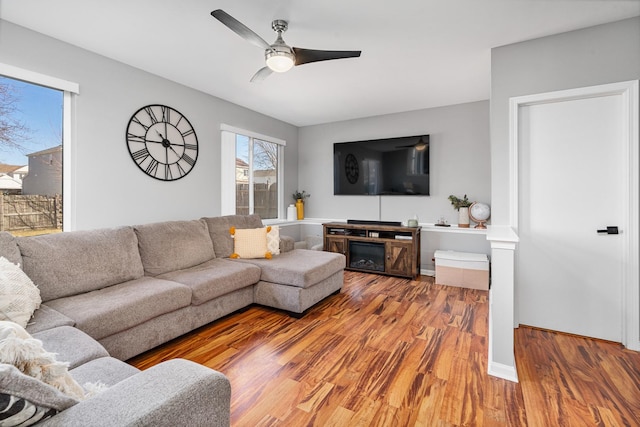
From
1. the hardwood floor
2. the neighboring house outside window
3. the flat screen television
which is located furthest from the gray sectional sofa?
the flat screen television

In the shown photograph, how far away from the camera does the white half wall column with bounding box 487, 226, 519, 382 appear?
1.94 metres

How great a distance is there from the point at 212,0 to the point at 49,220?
2282mm

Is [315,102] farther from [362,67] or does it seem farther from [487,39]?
[487,39]

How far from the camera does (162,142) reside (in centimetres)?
331

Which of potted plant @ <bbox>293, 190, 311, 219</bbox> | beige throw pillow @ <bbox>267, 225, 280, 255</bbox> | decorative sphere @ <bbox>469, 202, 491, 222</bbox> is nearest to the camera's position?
beige throw pillow @ <bbox>267, 225, 280, 255</bbox>

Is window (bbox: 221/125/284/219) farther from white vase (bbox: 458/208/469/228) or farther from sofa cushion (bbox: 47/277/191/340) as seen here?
white vase (bbox: 458/208/469/228)

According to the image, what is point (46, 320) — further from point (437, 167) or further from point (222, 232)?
point (437, 167)

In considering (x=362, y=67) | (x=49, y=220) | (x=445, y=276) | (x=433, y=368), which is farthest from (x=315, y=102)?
(x=433, y=368)

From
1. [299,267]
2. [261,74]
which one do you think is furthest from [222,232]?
[261,74]

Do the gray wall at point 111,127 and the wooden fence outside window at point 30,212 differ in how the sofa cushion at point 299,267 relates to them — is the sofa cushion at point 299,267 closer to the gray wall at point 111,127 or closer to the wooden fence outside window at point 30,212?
the gray wall at point 111,127

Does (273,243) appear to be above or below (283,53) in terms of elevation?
below

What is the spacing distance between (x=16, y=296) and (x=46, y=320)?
197 mm

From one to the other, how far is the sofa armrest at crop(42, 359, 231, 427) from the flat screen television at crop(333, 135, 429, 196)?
4082 millimetres

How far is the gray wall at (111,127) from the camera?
2449 millimetres
